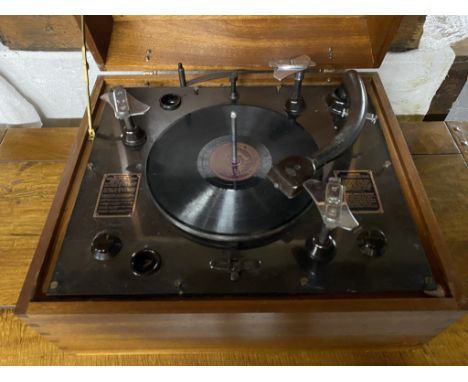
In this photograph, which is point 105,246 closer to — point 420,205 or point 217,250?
point 217,250

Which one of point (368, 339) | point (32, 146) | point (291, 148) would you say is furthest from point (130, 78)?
point (368, 339)

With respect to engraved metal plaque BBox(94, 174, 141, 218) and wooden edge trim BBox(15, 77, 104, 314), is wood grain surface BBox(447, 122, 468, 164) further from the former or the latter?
wooden edge trim BBox(15, 77, 104, 314)

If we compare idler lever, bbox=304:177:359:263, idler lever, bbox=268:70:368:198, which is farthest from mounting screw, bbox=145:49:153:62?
idler lever, bbox=304:177:359:263

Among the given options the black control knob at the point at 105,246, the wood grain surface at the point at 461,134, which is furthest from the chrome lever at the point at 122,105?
the wood grain surface at the point at 461,134

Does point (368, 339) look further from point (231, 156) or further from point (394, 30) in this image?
point (394, 30)

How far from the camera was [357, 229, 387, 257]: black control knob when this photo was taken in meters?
0.77

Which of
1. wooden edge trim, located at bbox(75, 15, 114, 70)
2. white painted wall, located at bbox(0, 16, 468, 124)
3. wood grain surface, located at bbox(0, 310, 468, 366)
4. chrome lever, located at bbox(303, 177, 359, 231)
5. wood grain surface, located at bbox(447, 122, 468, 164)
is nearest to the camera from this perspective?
chrome lever, located at bbox(303, 177, 359, 231)

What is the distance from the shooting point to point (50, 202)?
1096mm

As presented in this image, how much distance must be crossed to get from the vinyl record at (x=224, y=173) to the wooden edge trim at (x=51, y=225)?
181 millimetres

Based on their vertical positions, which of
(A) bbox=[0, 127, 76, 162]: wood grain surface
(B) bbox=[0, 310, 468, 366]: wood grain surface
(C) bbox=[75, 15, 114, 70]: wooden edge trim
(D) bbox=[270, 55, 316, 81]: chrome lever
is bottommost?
(B) bbox=[0, 310, 468, 366]: wood grain surface

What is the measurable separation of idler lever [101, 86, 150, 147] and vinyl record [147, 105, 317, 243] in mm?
69

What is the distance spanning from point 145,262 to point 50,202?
1.55 feet

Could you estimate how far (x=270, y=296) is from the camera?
729 mm

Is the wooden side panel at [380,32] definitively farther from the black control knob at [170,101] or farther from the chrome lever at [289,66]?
the black control knob at [170,101]
